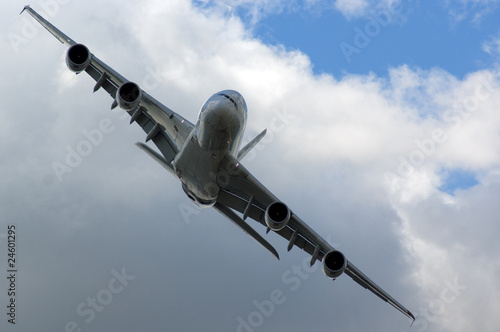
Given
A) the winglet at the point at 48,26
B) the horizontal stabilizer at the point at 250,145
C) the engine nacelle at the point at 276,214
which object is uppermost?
the horizontal stabilizer at the point at 250,145

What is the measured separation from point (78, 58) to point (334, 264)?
17.6 m

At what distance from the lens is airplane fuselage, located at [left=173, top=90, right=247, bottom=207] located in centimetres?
2625

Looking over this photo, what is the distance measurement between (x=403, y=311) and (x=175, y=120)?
16655 millimetres

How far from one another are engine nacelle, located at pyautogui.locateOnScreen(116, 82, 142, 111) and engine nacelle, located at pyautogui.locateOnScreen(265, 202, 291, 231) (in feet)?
28.4

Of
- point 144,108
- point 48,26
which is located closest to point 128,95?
point 144,108

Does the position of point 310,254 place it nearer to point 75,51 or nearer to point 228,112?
point 228,112

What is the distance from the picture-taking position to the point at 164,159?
98.1 ft

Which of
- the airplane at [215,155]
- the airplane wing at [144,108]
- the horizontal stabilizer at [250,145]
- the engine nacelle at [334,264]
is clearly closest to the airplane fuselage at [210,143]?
the airplane at [215,155]

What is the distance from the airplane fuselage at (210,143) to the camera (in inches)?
1033

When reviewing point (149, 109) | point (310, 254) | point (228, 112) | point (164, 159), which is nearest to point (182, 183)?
point (164, 159)

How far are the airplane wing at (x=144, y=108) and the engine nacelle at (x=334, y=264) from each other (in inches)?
389

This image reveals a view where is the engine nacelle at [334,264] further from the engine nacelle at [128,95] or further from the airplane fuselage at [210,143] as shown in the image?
the engine nacelle at [128,95]

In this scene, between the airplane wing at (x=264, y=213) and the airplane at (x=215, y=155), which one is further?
the airplane wing at (x=264, y=213)

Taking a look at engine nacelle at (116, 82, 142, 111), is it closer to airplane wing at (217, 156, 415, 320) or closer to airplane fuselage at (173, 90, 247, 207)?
airplane fuselage at (173, 90, 247, 207)
